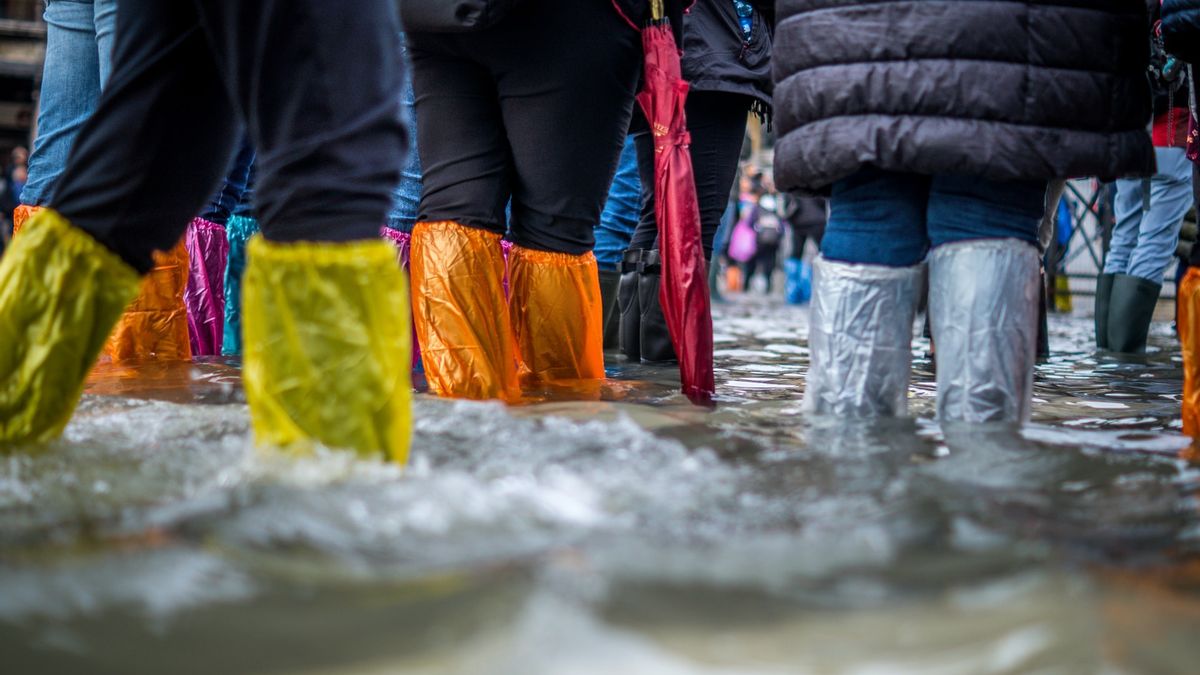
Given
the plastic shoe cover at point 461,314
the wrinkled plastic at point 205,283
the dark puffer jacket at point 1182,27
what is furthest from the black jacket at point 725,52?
the wrinkled plastic at point 205,283

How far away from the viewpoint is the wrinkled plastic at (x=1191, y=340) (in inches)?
73.4

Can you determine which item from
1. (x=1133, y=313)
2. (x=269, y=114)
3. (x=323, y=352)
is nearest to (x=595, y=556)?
(x=323, y=352)

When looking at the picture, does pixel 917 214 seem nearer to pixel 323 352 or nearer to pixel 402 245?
pixel 323 352

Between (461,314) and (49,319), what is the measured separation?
86 cm

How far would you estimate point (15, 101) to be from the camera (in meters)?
19.9

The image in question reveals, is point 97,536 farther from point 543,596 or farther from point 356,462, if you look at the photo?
point 543,596

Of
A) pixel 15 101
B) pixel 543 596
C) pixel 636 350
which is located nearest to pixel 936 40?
pixel 543 596

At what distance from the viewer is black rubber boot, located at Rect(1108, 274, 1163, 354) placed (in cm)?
443

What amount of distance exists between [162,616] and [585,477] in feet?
1.89

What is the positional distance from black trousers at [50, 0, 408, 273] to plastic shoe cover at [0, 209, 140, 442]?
4cm

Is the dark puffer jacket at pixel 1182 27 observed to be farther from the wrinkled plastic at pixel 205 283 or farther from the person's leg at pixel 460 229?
the wrinkled plastic at pixel 205 283

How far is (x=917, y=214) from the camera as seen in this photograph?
1965 mm

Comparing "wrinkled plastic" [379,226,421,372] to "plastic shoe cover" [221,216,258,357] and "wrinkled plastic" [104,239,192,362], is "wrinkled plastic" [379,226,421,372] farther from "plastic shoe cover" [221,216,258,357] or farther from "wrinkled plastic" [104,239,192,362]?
"plastic shoe cover" [221,216,258,357]

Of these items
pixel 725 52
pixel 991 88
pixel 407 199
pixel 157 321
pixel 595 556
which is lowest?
pixel 595 556
